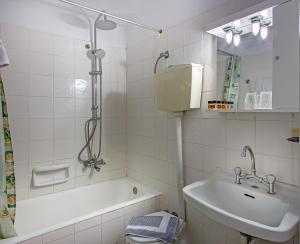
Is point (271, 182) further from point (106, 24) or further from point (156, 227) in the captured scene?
point (106, 24)

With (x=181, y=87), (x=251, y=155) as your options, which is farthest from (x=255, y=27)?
(x=251, y=155)

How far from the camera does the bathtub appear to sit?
1.43 metres

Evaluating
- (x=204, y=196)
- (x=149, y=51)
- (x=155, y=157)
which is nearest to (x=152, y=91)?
(x=149, y=51)

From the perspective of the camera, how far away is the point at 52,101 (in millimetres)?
2035

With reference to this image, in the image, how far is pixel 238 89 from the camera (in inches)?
54.6

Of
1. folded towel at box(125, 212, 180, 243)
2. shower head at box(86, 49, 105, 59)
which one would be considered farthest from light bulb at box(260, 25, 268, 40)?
shower head at box(86, 49, 105, 59)

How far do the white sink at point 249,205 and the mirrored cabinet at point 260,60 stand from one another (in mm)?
469

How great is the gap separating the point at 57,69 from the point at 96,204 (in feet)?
4.78

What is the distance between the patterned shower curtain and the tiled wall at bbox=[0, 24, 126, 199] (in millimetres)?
405

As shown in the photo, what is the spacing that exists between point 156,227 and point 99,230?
45 cm

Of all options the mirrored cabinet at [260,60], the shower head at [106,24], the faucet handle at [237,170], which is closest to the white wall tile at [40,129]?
the shower head at [106,24]

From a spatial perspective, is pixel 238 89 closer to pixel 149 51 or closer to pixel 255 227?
pixel 255 227

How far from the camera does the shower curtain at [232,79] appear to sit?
1392mm

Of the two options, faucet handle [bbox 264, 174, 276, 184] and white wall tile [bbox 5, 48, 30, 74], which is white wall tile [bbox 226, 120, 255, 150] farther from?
white wall tile [bbox 5, 48, 30, 74]
